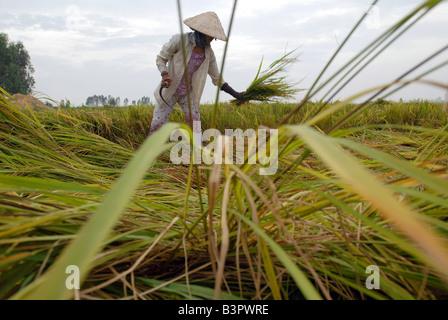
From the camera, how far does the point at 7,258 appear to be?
16.1 inches

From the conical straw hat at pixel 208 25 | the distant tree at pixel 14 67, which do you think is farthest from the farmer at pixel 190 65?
the distant tree at pixel 14 67

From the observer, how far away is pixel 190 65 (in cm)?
309

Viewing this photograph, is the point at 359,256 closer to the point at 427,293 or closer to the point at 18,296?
the point at 427,293

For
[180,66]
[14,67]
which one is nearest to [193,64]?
[180,66]

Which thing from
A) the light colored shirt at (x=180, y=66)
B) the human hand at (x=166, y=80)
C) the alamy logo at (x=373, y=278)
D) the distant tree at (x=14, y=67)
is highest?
the distant tree at (x=14, y=67)

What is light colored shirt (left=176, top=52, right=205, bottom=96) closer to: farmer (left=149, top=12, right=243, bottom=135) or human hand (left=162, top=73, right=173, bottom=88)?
farmer (left=149, top=12, right=243, bottom=135)

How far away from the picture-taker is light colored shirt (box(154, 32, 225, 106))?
2.97 metres

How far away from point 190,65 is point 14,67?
85.9ft

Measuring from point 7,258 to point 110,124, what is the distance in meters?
3.06

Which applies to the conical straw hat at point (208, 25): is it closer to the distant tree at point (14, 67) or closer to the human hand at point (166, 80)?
the human hand at point (166, 80)

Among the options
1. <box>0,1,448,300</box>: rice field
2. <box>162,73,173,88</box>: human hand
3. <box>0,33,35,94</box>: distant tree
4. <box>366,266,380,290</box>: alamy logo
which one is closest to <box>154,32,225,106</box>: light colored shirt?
<box>162,73,173,88</box>: human hand

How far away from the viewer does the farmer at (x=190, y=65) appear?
110 inches

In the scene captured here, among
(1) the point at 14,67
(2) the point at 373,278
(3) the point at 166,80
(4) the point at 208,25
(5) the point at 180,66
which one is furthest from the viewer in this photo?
(1) the point at 14,67

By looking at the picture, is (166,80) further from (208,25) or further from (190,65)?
(208,25)
